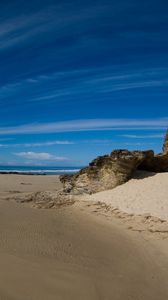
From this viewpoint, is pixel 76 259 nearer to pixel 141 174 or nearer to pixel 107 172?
pixel 107 172

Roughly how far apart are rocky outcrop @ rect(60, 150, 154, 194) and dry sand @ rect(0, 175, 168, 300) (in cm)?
290

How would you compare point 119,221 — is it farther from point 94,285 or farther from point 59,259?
point 94,285

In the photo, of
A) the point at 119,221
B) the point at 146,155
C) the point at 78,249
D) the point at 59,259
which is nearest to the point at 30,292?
the point at 59,259

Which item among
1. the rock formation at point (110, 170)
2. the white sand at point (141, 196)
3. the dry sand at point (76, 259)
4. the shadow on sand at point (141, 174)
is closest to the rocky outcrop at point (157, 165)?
the rock formation at point (110, 170)

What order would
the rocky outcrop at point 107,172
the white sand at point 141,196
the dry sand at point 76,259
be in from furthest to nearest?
the rocky outcrop at point 107,172 → the white sand at point 141,196 → the dry sand at point 76,259

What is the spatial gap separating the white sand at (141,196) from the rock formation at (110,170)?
1.47ft

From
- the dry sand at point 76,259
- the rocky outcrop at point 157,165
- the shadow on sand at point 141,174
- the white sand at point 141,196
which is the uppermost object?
the rocky outcrop at point 157,165

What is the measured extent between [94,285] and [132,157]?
7.79 m

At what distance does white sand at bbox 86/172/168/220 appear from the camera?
33.7 feet

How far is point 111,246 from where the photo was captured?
8.02 meters

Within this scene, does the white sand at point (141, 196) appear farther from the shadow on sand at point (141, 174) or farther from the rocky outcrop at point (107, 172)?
the rocky outcrop at point (107, 172)

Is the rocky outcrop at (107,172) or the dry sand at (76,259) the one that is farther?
the rocky outcrop at (107,172)

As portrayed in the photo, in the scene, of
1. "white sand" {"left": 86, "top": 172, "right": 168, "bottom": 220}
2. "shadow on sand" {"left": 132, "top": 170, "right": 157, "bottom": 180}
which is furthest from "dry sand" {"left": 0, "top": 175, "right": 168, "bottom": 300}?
"shadow on sand" {"left": 132, "top": 170, "right": 157, "bottom": 180}

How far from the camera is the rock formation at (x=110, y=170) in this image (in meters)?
13.1
